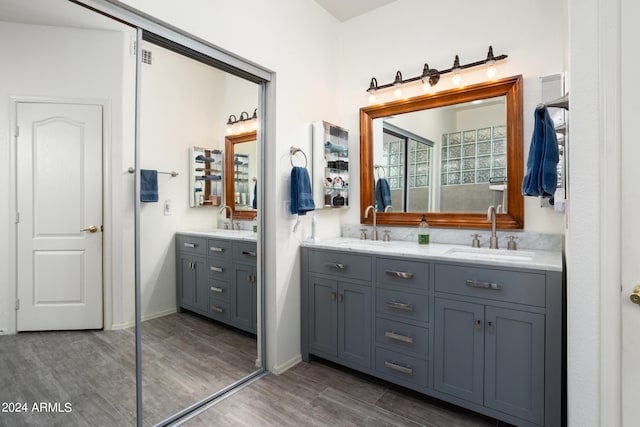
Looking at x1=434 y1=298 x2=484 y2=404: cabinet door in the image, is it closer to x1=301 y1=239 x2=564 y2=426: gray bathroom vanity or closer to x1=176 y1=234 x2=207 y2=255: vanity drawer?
x1=301 y1=239 x2=564 y2=426: gray bathroom vanity

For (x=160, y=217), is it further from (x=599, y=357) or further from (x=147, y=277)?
(x=599, y=357)

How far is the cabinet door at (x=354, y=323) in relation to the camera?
7.30 ft

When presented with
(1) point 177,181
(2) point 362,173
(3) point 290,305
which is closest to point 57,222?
(1) point 177,181

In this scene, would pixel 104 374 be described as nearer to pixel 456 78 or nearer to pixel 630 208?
pixel 630 208

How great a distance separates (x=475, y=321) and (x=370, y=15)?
2.72 m

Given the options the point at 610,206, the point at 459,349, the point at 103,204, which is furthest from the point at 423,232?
the point at 103,204

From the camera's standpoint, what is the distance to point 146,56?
173cm

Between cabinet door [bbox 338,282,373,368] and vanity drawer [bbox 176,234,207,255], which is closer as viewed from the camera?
vanity drawer [bbox 176,234,207,255]

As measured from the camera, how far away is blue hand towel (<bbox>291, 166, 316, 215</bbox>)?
7.83 ft

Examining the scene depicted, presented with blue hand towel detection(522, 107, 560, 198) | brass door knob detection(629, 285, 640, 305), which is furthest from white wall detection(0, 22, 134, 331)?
brass door knob detection(629, 285, 640, 305)

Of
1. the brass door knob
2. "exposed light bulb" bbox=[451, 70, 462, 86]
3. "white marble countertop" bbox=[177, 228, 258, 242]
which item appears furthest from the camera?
"exposed light bulb" bbox=[451, 70, 462, 86]

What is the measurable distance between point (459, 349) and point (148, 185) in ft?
6.70

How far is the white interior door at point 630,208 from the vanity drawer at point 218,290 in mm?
2165

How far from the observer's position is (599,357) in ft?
4.05
